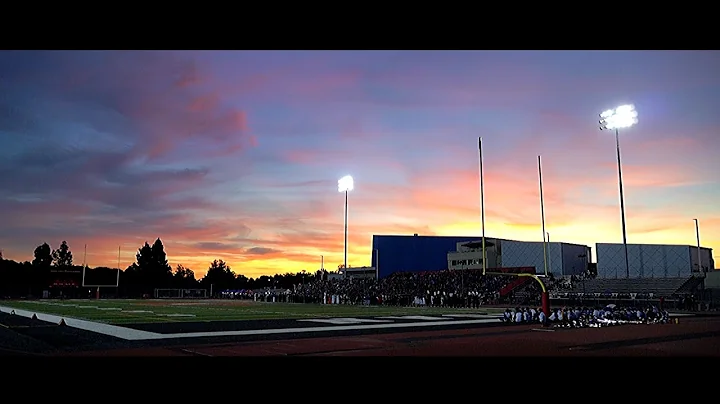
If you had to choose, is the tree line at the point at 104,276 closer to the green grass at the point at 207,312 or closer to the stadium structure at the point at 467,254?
the stadium structure at the point at 467,254

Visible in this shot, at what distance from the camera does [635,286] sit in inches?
1594

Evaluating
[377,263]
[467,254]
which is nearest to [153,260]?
[377,263]

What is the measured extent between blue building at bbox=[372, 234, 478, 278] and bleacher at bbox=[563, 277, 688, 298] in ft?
101

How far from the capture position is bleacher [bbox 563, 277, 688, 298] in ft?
125

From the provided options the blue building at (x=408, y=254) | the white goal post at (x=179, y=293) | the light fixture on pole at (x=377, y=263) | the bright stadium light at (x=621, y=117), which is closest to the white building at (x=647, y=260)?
the bright stadium light at (x=621, y=117)

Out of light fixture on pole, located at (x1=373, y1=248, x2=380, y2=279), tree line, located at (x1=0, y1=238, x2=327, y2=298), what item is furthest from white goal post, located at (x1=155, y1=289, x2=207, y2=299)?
light fixture on pole, located at (x1=373, y1=248, x2=380, y2=279)

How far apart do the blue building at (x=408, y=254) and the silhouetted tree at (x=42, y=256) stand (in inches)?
2069

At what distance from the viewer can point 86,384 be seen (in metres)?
7.45

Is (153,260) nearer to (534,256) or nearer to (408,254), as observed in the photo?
(408,254)

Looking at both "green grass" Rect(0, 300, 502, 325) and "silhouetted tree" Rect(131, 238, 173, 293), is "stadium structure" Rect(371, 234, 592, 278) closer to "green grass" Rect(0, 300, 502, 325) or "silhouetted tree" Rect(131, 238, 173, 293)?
"green grass" Rect(0, 300, 502, 325)

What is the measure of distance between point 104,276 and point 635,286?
64.0m
